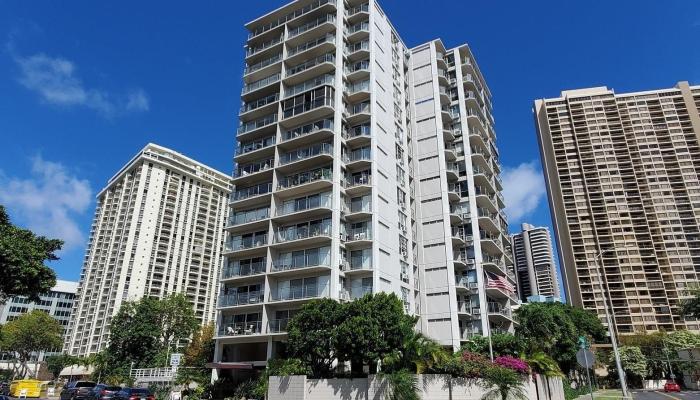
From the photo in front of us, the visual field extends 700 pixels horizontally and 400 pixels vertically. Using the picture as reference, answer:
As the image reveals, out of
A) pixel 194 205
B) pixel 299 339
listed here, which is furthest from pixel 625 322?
pixel 194 205

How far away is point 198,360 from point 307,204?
28.7m

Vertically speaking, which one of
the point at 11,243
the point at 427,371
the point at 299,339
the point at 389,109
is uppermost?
the point at 389,109

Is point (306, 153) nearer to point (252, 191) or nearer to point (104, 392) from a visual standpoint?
point (252, 191)

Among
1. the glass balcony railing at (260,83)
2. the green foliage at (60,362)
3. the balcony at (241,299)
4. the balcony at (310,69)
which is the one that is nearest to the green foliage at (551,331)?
the balcony at (241,299)

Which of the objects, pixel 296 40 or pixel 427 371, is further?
pixel 296 40

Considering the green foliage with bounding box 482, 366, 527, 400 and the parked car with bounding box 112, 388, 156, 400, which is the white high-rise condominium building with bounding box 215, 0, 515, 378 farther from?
the green foliage with bounding box 482, 366, 527, 400

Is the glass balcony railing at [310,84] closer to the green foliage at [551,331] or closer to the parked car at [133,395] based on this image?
the parked car at [133,395]

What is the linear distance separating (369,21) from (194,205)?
95.7 metres

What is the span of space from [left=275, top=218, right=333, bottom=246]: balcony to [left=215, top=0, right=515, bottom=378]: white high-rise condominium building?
0.16 metres

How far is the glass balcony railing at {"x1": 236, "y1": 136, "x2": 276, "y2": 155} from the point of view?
49.3 meters

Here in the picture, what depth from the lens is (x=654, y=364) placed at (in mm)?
75562

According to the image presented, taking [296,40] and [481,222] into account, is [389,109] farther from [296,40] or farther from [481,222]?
[481,222]

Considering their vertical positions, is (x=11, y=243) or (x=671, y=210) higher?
(x=671, y=210)

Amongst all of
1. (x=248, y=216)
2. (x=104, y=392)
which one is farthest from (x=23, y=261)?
(x=248, y=216)
